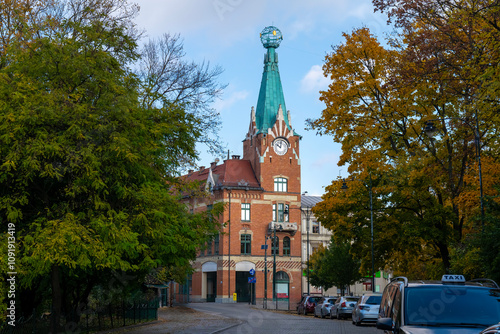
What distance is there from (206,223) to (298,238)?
57081mm

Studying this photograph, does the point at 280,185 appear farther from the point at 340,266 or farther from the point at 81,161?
the point at 81,161

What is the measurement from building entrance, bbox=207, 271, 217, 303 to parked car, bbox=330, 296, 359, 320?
40.9 m

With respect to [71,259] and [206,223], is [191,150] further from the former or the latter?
[71,259]

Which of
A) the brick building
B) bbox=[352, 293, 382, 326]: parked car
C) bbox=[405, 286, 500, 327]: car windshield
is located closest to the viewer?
bbox=[405, 286, 500, 327]: car windshield

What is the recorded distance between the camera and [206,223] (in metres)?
22.0

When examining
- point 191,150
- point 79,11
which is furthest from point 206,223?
point 79,11

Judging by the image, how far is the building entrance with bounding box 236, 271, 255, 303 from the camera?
74.8 m

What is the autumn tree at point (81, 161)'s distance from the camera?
1559 centimetres

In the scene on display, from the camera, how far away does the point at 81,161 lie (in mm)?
16000

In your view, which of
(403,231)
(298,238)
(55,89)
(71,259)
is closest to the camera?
(71,259)

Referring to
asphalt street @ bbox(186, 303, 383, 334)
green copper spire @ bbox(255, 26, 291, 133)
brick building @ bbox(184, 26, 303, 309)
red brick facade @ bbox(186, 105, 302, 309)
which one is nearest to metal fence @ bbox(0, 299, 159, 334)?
asphalt street @ bbox(186, 303, 383, 334)

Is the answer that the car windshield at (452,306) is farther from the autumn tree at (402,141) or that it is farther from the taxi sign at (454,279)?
the autumn tree at (402,141)

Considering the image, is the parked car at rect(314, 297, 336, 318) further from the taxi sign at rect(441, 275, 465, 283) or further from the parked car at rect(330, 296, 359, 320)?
the taxi sign at rect(441, 275, 465, 283)

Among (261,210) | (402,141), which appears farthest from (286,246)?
(402,141)
